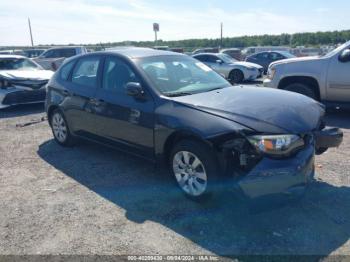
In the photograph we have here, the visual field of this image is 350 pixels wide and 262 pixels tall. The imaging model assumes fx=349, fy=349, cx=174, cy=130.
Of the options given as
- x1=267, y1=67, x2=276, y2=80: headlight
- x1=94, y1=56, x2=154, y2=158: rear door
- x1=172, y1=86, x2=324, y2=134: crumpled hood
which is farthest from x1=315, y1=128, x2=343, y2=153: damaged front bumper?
x1=267, y1=67, x2=276, y2=80: headlight

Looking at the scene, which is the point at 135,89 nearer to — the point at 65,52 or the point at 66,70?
the point at 66,70

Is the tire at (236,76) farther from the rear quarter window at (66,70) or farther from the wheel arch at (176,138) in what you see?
the wheel arch at (176,138)

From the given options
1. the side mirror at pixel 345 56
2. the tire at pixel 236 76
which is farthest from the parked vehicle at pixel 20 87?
the tire at pixel 236 76

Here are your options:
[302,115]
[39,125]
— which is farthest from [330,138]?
[39,125]

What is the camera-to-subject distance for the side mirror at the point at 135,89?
4.19 meters

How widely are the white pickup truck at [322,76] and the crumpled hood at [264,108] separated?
3.40 m

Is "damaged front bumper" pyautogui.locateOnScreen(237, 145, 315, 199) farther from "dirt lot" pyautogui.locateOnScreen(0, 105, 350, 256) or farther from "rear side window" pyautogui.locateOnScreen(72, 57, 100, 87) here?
"rear side window" pyautogui.locateOnScreen(72, 57, 100, 87)

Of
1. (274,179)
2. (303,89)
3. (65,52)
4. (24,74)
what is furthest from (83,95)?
(65,52)

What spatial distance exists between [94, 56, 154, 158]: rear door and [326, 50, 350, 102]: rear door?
469 centimetres

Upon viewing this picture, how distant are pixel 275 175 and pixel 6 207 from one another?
3091 mm

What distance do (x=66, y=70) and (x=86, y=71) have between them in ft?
2.19

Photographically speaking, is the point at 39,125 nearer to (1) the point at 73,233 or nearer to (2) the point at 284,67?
(1) the point at 73,233

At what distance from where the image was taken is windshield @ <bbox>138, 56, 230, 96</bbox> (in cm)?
437

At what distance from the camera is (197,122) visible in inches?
143
